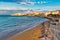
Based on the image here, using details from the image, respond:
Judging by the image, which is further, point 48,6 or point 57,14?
point 57,14

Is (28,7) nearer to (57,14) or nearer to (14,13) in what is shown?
(14,13)

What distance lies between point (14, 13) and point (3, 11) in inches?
36.3

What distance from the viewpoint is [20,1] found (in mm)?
9672

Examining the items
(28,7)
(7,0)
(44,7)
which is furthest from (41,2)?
(7,0)

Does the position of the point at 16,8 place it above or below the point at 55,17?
above

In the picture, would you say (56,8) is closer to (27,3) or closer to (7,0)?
(27,3)

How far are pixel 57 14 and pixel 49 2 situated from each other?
198 centimetres

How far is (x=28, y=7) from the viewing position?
32.5 ft

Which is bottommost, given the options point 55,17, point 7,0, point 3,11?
point 55,17

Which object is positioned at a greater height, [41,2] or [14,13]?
[41,2]

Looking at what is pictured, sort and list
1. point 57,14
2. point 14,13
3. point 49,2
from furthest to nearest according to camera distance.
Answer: point 57,14 → point 14,13 → point 49,2

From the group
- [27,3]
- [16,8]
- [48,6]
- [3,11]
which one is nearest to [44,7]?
[48,6]

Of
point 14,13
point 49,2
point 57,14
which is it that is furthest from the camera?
point 57,14

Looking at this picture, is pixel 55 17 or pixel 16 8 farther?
pixel 55 17
